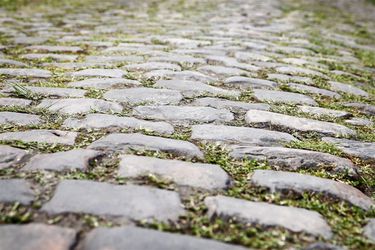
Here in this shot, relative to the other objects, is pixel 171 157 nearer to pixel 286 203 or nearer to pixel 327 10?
pixel 286 203

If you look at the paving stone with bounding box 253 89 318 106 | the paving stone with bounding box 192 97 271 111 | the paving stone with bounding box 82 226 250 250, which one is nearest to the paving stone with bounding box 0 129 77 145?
the paving stone with bounding box 82 226 250 250

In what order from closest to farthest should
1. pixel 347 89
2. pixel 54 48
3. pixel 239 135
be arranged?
1. pixel 239 135
2. pixel 347 89
3. pixel 54 48

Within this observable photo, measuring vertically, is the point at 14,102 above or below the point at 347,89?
above

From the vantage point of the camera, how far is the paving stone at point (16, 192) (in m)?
1.18

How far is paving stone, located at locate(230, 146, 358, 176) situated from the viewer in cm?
158

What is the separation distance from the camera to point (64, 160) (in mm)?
1427

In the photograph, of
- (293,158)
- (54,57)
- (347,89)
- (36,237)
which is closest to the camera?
(36,237)

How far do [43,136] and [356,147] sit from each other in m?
1.25

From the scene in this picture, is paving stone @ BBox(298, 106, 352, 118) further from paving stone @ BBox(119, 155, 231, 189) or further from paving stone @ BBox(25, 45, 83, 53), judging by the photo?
paving stone @ BBox(25, 45, 83, 53)

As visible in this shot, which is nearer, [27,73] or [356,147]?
[356,147]

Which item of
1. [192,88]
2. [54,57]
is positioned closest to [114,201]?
[192,88]

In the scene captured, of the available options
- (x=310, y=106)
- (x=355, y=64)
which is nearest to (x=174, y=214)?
(x=310, y=106)

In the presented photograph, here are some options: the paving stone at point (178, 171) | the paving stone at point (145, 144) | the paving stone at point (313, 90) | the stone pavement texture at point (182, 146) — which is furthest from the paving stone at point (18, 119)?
the paving stone at point (313, 90)

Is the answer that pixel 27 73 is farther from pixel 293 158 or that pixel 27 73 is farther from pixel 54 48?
pixel 293 158
